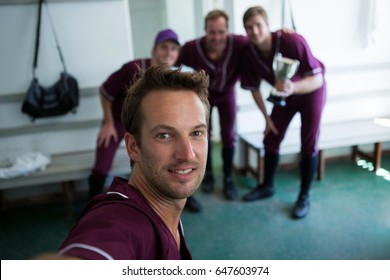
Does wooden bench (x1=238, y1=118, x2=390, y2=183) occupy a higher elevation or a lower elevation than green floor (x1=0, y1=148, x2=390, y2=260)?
higher

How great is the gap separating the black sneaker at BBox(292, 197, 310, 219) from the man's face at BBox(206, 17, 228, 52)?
0.81m

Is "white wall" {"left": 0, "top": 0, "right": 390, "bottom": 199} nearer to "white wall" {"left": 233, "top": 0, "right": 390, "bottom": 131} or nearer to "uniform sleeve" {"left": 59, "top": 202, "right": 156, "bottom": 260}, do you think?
"white wall" {"left": 233, "top": 0, "right": 390, "bottom": 131}

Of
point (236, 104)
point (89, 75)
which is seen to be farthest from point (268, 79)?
point (89, 75)

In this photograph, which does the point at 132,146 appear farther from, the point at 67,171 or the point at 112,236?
the point at 67,171

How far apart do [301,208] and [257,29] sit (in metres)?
0.83

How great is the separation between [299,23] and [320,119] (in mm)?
457

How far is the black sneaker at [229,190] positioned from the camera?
1.83 metres

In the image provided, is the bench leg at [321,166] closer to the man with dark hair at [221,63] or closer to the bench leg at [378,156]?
the man with dark hair at [221,63]

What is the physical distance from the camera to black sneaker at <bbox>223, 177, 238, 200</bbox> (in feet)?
6.01

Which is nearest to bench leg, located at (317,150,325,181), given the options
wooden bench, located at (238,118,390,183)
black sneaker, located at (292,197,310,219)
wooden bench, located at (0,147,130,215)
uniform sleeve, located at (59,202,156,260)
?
wooden bench, located at (238,118,390,183)

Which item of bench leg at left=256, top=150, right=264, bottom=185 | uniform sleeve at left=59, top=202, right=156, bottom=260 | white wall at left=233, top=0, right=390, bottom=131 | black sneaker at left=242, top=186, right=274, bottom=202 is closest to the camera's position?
uniform sleeve at left=59, top=202, right=156, bottom=260

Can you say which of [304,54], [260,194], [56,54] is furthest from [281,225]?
[56,54]

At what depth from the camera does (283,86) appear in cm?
127

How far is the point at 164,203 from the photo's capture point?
620 mm
